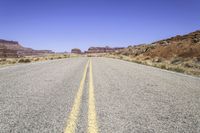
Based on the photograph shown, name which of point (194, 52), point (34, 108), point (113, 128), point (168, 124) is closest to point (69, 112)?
point (34, 108)

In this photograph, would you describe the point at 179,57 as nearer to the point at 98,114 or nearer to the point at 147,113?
the point at 147,113

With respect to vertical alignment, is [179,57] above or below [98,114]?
above

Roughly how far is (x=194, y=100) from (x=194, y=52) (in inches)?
1009

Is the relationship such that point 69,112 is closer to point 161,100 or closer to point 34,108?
point 34,108

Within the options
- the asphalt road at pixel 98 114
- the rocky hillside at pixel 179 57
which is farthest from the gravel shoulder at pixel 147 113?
the rocky hillside at pixel 179 57

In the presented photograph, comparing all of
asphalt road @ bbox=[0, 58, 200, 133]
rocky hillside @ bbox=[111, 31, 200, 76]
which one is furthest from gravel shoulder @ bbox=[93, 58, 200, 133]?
rocky hillside @ bbox=[111, 31, 200, 76]

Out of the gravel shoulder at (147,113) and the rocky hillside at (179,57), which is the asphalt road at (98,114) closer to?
the gravel shoulder at (147,113)

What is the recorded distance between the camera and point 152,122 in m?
3.58

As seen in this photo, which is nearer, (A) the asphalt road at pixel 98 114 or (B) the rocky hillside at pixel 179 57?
(A) the asphalt road at pixel 98 114

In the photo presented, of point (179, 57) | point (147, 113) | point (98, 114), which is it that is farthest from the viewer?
point (179, 57)

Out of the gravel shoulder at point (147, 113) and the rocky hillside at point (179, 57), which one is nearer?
the gravel shoulder at point (147, 113)

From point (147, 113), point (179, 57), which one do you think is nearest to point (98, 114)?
point (147, 113)

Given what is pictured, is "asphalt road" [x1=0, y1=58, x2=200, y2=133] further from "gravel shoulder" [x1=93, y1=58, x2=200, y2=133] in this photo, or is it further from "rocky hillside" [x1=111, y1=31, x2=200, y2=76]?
"rocky hillside" [x1=111, y1=31, x2=200, y2=76]

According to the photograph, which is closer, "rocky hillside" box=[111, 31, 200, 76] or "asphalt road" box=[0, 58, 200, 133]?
"asphalt road" box=[0, 58, 200, 133]
